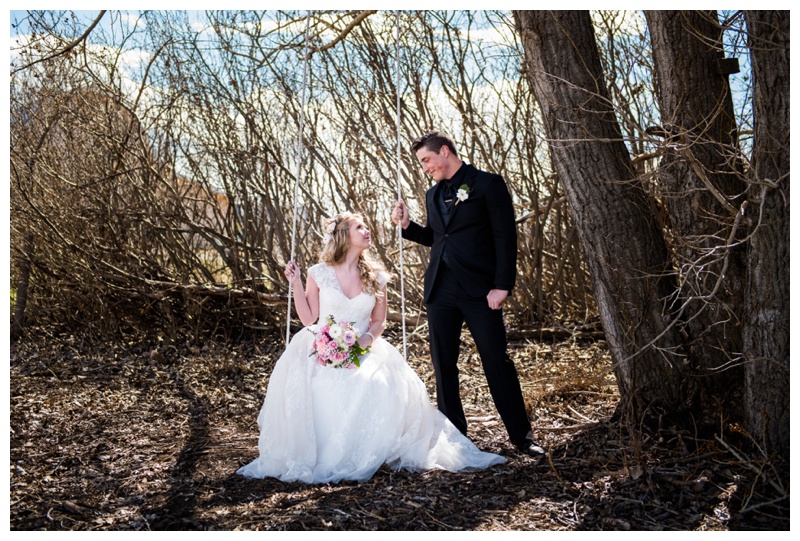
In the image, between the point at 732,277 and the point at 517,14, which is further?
the point at 517,14

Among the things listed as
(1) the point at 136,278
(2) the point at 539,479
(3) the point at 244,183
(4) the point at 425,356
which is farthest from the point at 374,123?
(2) the point at 539,479

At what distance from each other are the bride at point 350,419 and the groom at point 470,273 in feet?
0.77

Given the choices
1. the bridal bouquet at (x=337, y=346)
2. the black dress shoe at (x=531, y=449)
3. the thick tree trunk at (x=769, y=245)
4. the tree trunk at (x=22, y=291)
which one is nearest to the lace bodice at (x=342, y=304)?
the bridal bouquet at (x=337, y=346)

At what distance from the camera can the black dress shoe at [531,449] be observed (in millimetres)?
3881

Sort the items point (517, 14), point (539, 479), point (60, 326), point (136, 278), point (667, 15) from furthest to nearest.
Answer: point (60, 326), point (136, 278), point (517, 14), point (667, 15), point (539, 479)

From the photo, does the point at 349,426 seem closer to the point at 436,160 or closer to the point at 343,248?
the point at 343,248

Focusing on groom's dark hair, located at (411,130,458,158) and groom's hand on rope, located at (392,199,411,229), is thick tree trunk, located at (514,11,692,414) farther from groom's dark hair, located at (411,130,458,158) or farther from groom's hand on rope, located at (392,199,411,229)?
groom's hand on rope, located at (392,199,411,229)

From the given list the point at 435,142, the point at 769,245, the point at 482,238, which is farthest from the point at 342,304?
the point at 769,245

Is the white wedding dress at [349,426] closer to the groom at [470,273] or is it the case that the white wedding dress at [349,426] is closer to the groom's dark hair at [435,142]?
the groom at [470,273]

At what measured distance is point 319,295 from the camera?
4.27 meters

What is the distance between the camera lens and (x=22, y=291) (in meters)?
8.31

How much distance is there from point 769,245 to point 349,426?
2.04 metres

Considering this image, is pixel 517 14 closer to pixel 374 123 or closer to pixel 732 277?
pixel 732 277

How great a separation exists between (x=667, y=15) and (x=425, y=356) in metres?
3.93
